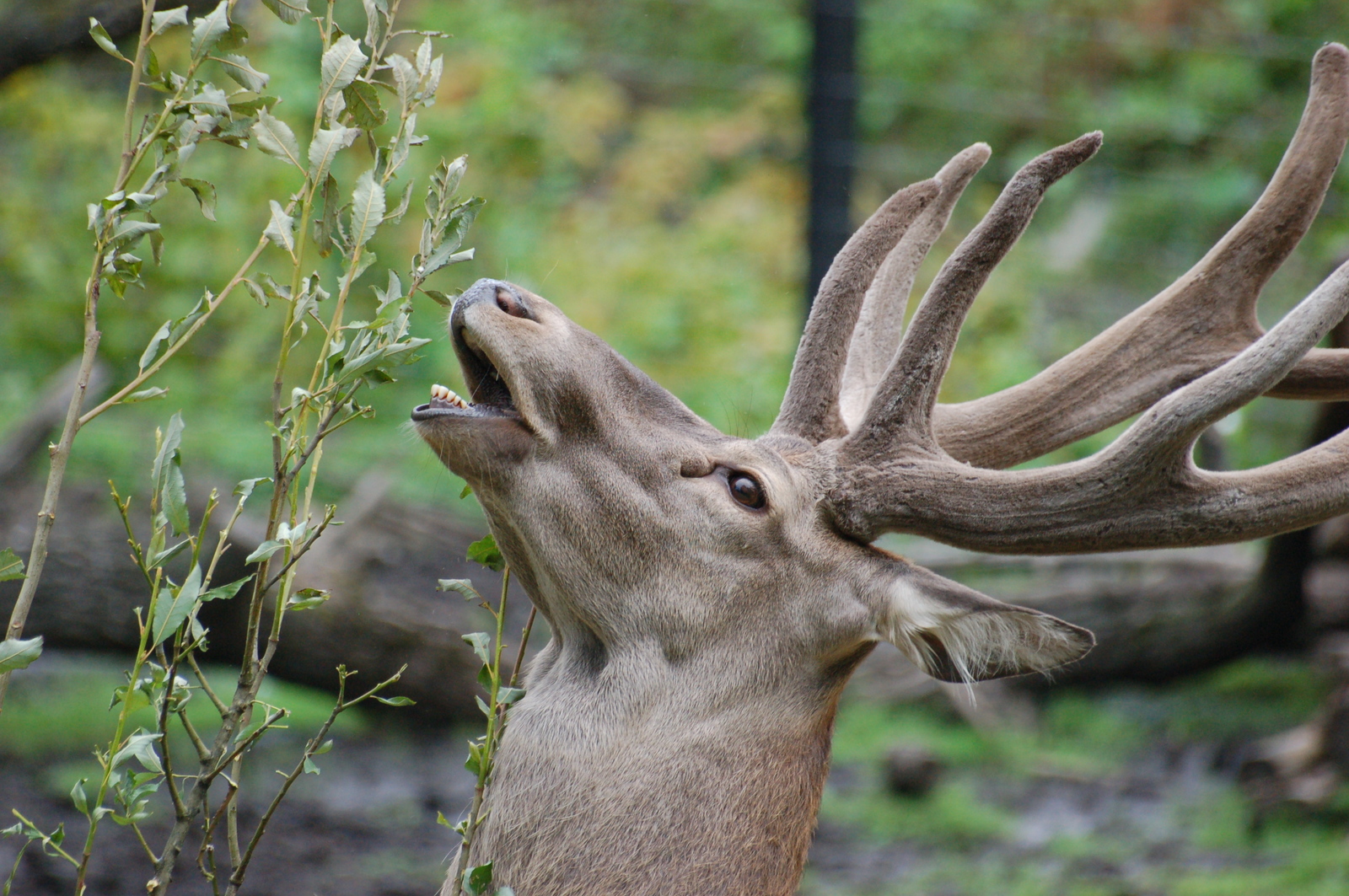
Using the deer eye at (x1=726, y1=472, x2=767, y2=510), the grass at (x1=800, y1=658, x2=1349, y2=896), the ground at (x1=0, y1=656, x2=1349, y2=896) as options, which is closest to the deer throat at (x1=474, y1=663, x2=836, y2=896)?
the deer eye at (x1=726, y1=472, x2=767, y2=510)

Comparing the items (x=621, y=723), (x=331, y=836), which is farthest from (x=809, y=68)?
(x=621, y=723)

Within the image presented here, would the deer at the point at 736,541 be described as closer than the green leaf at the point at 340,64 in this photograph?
No

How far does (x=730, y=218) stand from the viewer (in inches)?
288

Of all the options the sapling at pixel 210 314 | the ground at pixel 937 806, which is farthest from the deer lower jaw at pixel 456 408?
the ground at pixel 937 806

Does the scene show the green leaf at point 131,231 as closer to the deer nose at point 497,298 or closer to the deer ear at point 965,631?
the deer nose at point 497,298

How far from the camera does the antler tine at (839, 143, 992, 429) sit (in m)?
2.53

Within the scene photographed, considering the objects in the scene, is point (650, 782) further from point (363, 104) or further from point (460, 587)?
point (363, 104)

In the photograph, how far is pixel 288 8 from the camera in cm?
181

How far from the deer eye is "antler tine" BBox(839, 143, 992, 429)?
0.42m

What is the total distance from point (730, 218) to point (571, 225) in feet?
3.10

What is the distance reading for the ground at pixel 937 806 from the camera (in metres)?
4.07

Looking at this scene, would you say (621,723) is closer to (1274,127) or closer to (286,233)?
(286,233)

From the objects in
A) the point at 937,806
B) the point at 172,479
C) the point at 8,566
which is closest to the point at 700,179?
the point at 937,806

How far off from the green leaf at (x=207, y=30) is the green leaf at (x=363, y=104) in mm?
182
